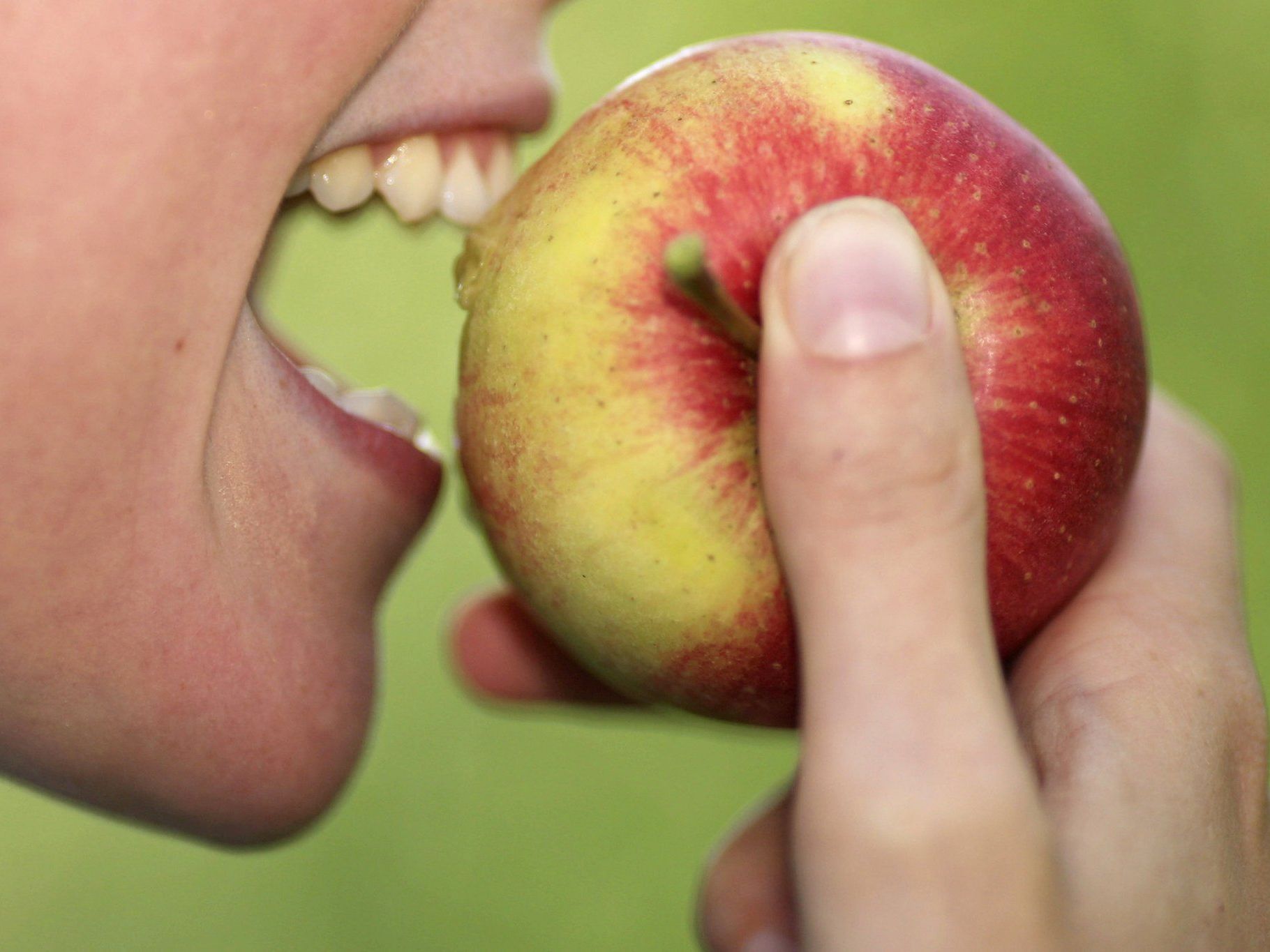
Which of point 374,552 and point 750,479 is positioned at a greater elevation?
point 750,479

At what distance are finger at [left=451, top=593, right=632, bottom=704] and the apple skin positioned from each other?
41 cm

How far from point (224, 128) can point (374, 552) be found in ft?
0.98

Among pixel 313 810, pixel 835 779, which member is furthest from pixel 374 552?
pixel 835 779

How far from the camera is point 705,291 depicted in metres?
0.52

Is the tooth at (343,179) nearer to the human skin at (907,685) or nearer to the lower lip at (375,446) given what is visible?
the lower lip at (375,446)

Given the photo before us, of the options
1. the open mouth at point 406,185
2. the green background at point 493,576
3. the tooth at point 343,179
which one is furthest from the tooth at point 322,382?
the green background at point 493,576

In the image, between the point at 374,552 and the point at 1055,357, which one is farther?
the point at 374,552

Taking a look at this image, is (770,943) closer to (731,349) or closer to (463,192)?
(731,349)

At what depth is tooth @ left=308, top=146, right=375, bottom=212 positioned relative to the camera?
0.75 metres

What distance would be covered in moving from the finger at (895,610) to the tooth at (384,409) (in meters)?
0.42

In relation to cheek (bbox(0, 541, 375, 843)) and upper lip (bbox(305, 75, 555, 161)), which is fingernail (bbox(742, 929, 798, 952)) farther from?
upper lip (bbox(305, 75, 555, 161))

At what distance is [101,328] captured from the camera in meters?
0.60

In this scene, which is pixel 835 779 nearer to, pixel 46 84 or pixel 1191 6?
pixel 46 84

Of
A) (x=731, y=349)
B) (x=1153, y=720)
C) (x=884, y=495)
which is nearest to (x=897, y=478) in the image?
(x=884, y=495)
